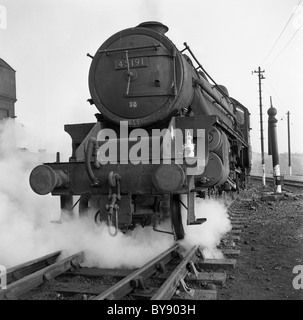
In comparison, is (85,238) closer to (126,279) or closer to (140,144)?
(140,144)

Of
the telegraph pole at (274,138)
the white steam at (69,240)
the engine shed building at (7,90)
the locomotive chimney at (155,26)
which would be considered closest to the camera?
the white steam at (69,240)

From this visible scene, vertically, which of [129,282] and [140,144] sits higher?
[140,144]

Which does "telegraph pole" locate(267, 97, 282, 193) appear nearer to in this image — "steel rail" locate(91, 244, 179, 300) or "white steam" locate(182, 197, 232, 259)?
"white steam" locate(182, 197, 232, 259)

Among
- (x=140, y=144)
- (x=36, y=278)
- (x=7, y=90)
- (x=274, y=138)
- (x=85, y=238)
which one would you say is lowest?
(x=36, y=278)

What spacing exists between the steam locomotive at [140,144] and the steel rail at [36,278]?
557 millimetres

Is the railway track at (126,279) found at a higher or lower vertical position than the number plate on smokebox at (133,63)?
lower

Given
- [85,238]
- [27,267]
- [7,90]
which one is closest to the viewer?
[27,267]

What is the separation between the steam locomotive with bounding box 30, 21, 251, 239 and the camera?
3990mm

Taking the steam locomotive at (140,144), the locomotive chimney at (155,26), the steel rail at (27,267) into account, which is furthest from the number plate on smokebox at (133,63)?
the steel rail at (27,267)

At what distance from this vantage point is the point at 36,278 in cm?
335

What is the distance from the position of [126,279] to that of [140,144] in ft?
5.48

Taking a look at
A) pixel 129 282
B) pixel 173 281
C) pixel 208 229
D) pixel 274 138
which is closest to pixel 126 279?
pixel 129 282

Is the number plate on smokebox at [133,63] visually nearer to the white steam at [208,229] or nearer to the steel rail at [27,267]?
the white steam at [208,229]

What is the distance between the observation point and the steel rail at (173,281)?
2.82 metres
